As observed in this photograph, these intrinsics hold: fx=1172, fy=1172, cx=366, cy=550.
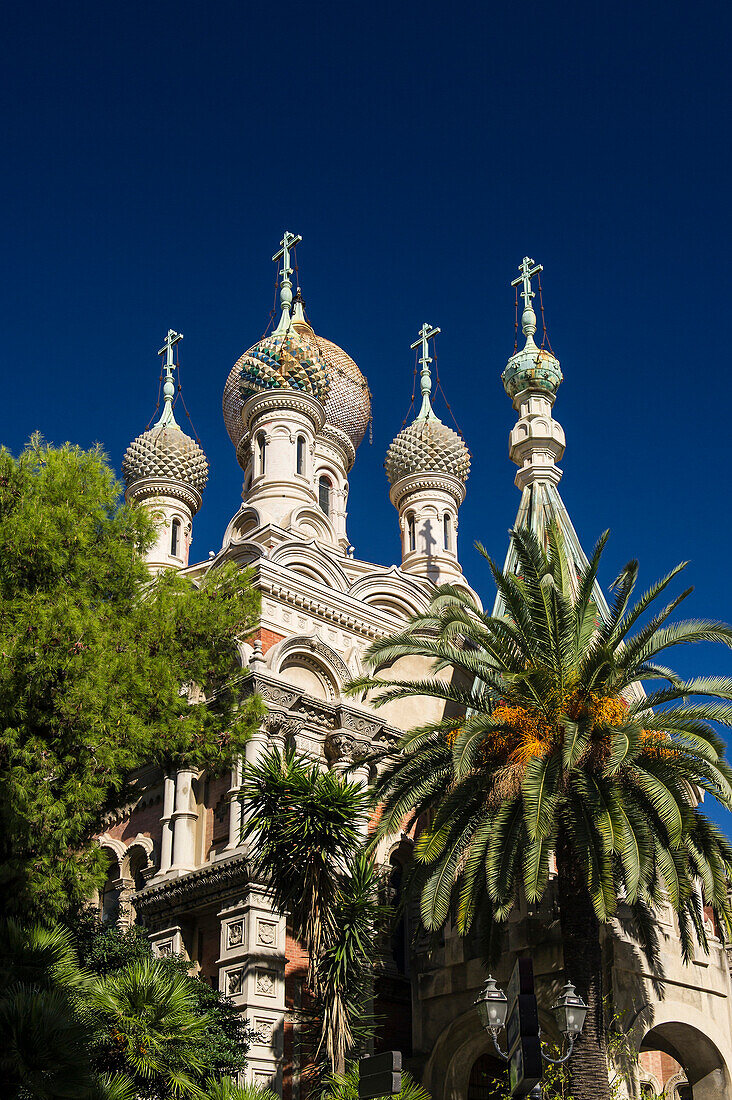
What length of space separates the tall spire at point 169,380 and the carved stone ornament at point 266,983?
21.7 m

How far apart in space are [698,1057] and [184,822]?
9.98 metres

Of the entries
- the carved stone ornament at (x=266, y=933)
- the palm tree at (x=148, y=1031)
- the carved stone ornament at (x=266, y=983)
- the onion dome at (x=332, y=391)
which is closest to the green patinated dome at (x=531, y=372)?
the onion dome at (x=332, y=391)

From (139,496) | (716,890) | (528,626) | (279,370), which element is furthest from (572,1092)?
(139,496)

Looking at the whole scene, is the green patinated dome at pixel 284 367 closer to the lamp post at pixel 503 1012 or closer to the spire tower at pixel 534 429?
Answer: the spire tower at pixel 534 429

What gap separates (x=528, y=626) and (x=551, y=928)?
5.35 metres

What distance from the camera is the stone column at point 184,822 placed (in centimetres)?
2158

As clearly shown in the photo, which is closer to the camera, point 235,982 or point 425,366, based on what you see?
point 235,982

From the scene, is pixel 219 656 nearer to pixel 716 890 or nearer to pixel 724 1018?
pixel 716 890

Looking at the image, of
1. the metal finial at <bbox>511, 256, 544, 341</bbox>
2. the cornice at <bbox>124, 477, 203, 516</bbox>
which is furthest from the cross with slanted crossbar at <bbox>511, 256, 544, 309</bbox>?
the cornice at <bbox>124, 477, 203, 516</bbox>

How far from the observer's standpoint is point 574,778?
53.1 feet

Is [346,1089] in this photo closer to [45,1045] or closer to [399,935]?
[45,1045]

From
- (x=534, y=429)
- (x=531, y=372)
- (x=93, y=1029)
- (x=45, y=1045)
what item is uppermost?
(x=531, y=372)

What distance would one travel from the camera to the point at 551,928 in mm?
19016

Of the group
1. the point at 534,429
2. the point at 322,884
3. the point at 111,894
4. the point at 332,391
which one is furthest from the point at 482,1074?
the point at 332,391
